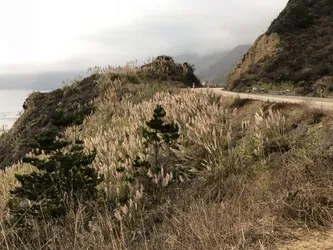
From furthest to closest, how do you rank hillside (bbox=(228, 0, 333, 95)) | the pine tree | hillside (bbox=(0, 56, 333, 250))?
1. hillside (bbox=(228, 0, 333, 95))
2. the pine tree
3. hillside (bbox=(0, 56, 333, 250))

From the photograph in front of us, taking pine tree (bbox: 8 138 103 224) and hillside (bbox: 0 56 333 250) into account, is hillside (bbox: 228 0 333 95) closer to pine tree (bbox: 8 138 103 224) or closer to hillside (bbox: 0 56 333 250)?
hillside (bbox: 0 56 333 250)

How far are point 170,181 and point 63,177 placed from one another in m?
2.02

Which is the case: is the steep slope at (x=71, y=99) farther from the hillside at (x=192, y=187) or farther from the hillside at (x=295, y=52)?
the hillside at (x=192, y=187)

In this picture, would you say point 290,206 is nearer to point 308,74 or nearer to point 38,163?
point 38,163

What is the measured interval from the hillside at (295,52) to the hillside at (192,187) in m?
9.53

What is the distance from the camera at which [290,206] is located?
4.34 metres

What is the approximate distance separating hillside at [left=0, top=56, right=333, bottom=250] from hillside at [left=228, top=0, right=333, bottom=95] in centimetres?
953

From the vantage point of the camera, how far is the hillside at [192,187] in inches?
161

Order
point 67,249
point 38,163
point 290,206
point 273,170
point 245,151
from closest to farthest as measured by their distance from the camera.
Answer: point 67,249 < point 290,206 < point 273,170 < point 38,163 < point 245,151

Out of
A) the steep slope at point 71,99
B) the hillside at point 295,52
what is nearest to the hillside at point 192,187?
the steep slope at point 71,99

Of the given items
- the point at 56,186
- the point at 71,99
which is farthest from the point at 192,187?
the point at 71,99

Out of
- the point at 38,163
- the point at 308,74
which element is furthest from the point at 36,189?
the point at 308,74

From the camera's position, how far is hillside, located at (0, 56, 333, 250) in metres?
4.10

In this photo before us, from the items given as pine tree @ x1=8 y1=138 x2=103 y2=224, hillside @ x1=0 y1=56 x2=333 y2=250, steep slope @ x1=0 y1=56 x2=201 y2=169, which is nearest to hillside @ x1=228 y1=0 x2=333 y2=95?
steep slope @ x1=0 y1=56 x2=201 y2=169
